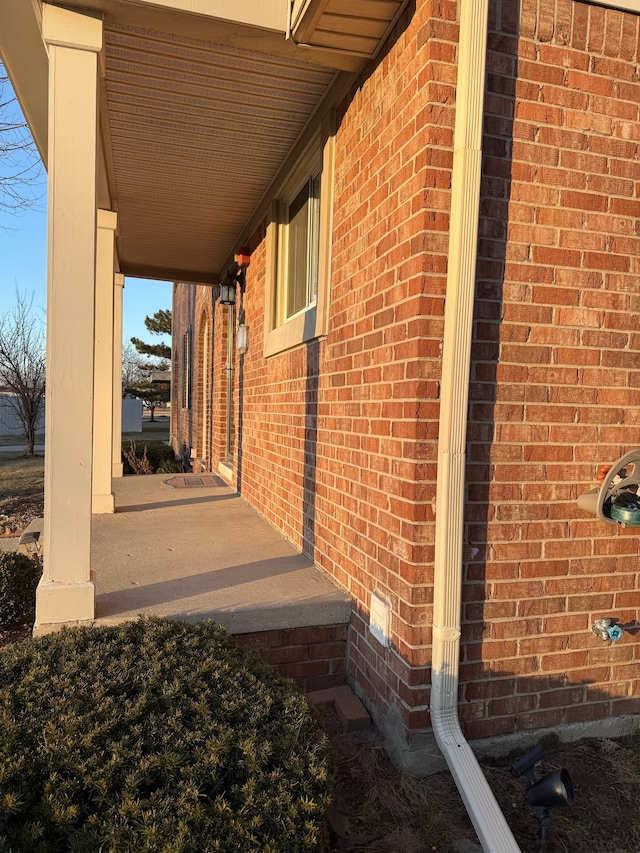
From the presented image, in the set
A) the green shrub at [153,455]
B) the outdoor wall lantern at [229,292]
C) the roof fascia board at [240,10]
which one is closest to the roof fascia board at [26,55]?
the roof fascia board at [240,10]

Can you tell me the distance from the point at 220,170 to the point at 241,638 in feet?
12.7

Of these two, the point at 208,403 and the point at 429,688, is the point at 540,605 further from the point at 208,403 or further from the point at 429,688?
the point at 208,403

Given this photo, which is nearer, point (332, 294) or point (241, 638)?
point (241, 638)

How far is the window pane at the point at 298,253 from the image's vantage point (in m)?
4.84

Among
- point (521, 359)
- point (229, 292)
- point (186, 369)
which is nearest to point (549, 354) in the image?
point (521, 359)

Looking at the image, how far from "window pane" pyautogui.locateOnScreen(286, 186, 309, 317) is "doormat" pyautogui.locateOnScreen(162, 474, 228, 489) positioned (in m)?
3.00

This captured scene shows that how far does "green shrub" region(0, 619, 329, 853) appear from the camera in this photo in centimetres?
154

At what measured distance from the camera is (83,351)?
2762mm

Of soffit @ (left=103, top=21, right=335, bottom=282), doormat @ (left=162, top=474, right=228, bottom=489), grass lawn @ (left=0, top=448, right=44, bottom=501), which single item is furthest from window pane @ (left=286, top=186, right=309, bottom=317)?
grass lawn @ (left=0, top=448, right=44, bottom=501)

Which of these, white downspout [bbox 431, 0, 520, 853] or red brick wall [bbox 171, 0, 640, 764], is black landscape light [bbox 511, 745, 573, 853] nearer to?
white downspout [bbox 431, 0, 520, 853]

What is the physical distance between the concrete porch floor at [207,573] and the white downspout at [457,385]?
82 cm

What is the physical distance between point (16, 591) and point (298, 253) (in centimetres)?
335

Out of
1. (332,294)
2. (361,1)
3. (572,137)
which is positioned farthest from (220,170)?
(572,137)

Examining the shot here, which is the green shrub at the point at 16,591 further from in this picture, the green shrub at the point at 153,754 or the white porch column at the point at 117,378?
the white porch column at the point at 117,378
